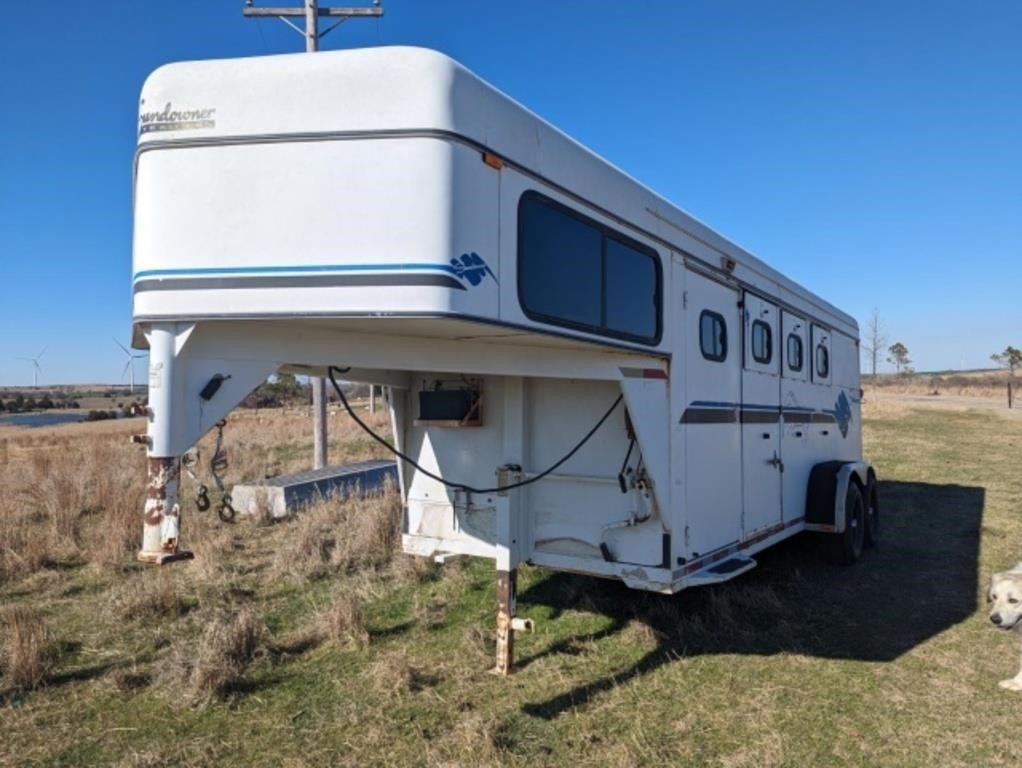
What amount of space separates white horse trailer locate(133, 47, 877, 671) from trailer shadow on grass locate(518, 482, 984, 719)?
565 millimetres

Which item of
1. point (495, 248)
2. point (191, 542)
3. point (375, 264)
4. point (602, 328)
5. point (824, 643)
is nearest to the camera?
point (375, 264)

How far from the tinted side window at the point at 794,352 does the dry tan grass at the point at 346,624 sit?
4.27 metres

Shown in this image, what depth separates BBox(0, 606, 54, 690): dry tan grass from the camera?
14.0 feet

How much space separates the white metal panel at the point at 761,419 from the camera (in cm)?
555

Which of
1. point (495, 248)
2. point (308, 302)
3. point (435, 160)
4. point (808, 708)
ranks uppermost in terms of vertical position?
point (435, 160)

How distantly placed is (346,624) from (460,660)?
35.7 inches

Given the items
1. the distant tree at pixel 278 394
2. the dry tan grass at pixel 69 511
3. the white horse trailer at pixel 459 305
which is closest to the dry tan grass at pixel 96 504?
the dry tan grass at pixel 69 511

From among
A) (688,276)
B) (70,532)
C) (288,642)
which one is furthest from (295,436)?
(688,276)

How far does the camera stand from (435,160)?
2.81 metres

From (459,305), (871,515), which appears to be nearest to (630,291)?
(459,305)

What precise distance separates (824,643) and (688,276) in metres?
2.74

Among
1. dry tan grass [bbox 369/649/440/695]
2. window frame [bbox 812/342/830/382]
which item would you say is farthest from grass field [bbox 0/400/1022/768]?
window frame [bbox 812/342/830/382]

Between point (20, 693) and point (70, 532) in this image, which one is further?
point (70, 532)

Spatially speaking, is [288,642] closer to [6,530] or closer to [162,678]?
[162,678]
